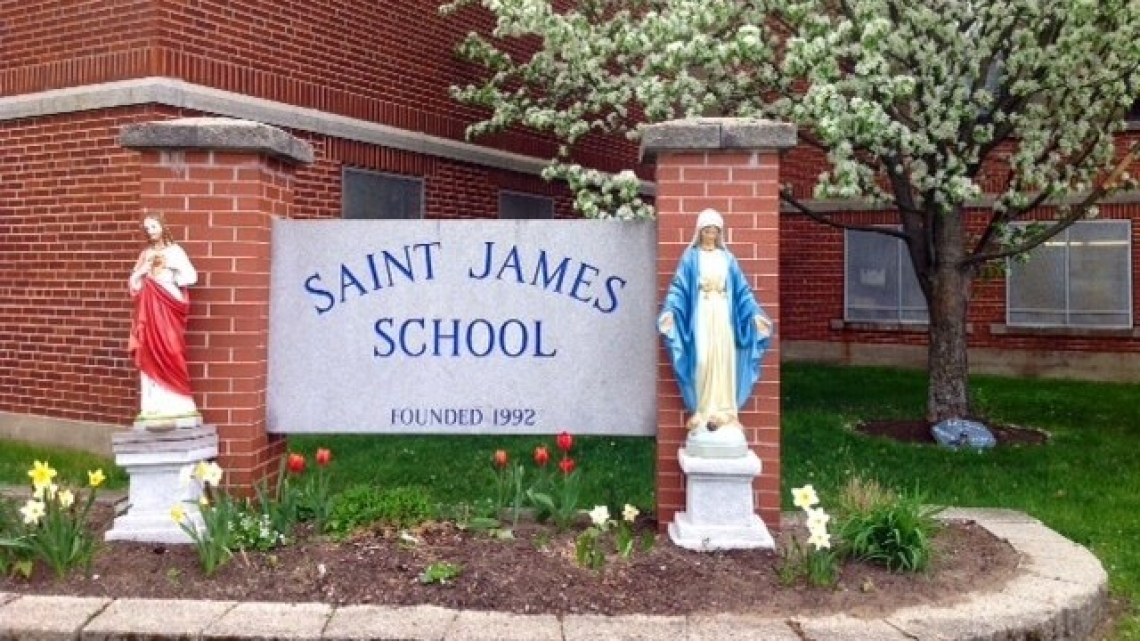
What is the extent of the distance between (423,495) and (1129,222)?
1308cm

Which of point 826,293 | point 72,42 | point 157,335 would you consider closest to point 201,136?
point 157,335

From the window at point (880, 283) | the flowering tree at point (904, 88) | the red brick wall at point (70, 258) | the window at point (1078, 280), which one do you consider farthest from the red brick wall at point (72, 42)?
the window at point (1078, 280)

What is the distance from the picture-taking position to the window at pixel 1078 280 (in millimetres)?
14867

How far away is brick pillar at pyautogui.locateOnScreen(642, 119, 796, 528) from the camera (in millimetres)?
5352

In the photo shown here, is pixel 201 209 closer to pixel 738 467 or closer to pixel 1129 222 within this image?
pixel 738 467

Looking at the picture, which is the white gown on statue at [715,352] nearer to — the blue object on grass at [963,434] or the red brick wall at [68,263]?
the red brick wall at [68,263]

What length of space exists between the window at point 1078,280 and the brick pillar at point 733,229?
422 inches

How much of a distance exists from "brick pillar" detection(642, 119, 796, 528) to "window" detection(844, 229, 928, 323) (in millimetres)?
11512

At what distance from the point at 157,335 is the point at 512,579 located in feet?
7.36

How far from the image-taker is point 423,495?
5.50 meters

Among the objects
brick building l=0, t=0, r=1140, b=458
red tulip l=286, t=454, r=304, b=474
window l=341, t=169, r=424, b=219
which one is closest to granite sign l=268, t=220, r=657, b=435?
red tulip l=286, t=454, r=304, b=474

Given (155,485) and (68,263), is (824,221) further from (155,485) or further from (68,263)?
(155,485)

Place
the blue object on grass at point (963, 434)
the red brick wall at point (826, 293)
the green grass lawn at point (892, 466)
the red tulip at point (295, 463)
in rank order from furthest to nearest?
1. the red brick wall at point (826, 293)
2. the blue object on grass at point (963, 434)
3. the green grass lawn at point (892, 466)
4. the red tulip at point (295, 463)

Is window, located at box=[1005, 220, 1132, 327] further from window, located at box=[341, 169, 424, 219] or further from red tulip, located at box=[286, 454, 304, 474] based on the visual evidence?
red tulip, located at box=[286, 454, 304, 474]
